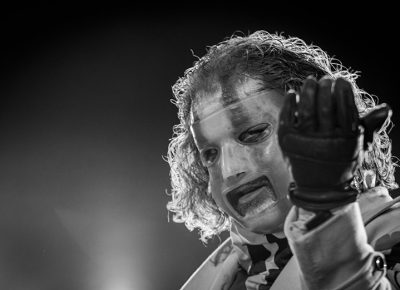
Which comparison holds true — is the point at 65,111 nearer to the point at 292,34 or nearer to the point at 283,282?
the point at 292,34

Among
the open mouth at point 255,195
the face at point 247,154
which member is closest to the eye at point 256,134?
the face at point 247,154

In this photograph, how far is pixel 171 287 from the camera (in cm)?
466

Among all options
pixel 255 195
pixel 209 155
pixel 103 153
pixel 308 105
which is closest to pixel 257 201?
pixel 255 195

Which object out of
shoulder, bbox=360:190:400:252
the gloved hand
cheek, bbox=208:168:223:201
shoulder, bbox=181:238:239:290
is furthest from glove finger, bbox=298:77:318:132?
shoulder, bbox=181:238:239:290

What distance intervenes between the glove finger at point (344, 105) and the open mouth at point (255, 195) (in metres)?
0.59

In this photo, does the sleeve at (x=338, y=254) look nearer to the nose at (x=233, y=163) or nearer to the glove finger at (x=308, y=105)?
the glove finger at (x=308, y=105)

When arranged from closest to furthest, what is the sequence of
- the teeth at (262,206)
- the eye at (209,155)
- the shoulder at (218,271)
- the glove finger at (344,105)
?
1. the glove finger at (344,105)
2. the teeth at (262,206)
3. the eye at (209,155)
4. the shoulder at (218,271)

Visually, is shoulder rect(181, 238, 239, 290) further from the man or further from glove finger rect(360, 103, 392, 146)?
glove finger rect(360, 103, 392, 146)

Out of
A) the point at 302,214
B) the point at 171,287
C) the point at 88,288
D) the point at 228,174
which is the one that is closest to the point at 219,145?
the point at 228,174

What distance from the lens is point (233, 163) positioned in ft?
4.79

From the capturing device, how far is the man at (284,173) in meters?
0.87

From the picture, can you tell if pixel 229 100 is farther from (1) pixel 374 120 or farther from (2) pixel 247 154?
(1) pixel 374 120

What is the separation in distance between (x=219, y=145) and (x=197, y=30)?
2.84 metres

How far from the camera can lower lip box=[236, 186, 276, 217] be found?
142cm
